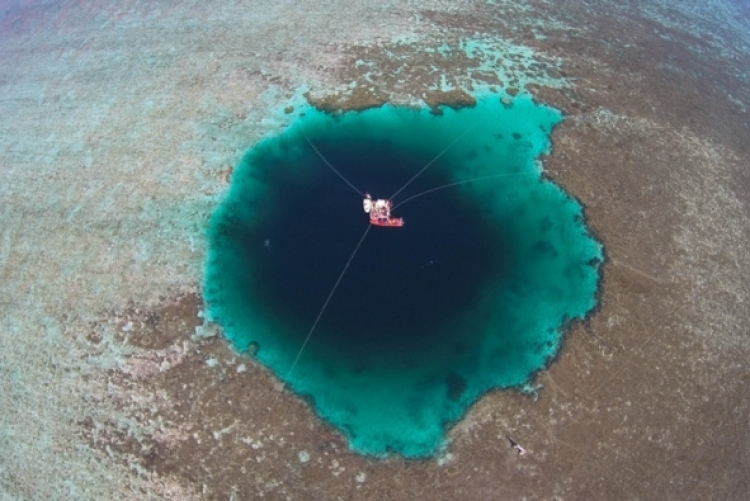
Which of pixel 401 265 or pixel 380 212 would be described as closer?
pixel 401 265

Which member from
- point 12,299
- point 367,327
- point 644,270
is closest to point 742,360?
point 644,270

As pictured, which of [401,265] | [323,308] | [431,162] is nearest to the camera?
[323,308]

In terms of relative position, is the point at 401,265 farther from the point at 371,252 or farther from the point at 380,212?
the point at 380,212

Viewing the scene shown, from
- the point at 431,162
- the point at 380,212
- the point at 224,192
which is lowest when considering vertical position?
the point at 224,192

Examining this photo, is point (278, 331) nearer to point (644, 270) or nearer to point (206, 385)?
point (206, 385)

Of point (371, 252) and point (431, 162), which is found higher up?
point (431, 162)

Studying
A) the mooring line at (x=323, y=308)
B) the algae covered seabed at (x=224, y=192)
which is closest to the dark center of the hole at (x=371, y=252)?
the mooring line at (x=323, y=308)

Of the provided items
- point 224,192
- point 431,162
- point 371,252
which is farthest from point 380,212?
point 224,192

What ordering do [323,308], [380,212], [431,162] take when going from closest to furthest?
1. [323,308]
2. [380,212]
3. [431,162]

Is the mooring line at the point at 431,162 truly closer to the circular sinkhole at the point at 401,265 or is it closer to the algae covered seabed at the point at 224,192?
the circular sinkhole at the point at 401,265
